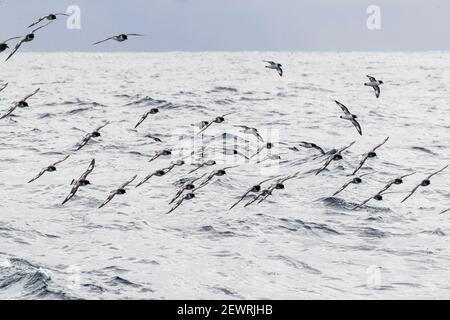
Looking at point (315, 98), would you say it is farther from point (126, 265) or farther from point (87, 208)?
point (126, 265)

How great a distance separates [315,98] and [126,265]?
45373 millimetres

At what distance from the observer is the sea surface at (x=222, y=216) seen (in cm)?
1672

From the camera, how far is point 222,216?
919 inches

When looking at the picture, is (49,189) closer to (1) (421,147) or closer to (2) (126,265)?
(2) (126,265)

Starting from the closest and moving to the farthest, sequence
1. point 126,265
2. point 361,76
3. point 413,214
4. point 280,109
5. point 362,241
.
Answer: point 126,265 < point 362,241 < point 413,214 < point 280,109 < point 361,76

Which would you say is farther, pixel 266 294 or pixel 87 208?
pixel 87 208

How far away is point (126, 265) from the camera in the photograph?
17.9 metres

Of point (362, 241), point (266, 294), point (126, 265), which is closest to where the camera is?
point (266, 294)

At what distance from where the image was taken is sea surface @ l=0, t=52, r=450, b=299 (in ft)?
54.9

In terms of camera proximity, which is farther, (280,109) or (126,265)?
(280,109)

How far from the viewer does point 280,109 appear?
5259cm
